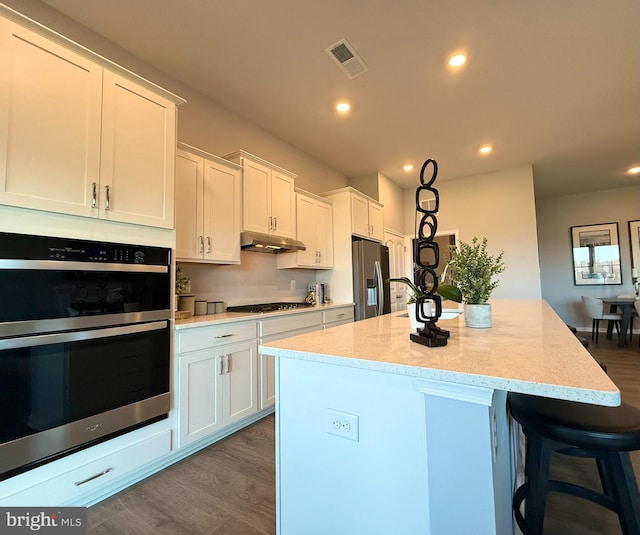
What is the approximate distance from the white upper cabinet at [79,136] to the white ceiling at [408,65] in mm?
779

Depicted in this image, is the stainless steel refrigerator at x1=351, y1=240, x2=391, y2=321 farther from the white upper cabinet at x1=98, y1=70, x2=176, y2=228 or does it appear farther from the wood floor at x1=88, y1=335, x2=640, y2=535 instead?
the white upper cabinet at x1=98, y1=70, x2=176, y2=228

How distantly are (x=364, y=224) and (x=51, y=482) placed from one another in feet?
12.9

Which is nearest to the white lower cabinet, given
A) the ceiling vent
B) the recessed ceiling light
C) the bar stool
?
the bar stool

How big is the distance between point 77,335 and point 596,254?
8776mm

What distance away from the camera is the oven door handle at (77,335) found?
4.58ft

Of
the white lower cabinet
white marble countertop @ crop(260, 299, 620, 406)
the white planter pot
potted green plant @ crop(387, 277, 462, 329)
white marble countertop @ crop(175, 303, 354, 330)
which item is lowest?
the white lower cabinet

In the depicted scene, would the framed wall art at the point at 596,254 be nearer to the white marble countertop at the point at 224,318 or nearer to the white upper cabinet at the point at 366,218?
the white upper cabinet at the point at 366,218

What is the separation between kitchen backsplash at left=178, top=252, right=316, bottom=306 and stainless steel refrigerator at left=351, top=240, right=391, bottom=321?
0.71m

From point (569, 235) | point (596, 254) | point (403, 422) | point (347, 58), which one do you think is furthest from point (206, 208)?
point (596, 254)

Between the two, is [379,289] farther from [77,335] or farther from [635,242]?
[635,242]

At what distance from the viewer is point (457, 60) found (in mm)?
2623

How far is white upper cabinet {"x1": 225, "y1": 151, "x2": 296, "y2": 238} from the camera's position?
2.96 metres

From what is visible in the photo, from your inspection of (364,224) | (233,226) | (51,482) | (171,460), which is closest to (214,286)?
(233,226)

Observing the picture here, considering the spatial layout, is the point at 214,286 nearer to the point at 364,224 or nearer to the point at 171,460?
the point at 171,460
